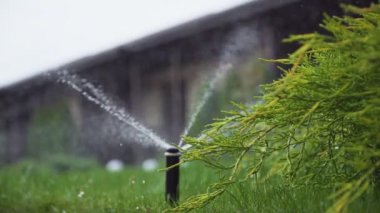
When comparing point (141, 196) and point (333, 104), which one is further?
point (141, 196)

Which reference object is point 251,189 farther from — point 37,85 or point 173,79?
point 37,85

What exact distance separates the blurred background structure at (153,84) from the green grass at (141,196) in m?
1.06

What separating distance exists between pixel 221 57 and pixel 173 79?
3.25 m

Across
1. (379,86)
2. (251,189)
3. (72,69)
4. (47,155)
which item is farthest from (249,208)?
(47,155)

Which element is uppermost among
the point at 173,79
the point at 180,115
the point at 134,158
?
the point at 173,79

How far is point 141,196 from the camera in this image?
13.8 ft

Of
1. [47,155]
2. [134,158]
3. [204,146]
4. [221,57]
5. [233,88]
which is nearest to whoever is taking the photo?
[204,146]

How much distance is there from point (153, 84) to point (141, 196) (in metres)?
9.62

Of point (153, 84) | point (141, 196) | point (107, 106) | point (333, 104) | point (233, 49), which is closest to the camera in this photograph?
point (333, 104)

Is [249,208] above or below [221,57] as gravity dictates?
below

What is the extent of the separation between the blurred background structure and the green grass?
1060mm

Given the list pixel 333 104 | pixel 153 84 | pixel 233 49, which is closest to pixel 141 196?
pixel 333 104

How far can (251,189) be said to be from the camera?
3.43 meters

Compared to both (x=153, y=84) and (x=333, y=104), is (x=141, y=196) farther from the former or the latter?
(x=153, y=84)
